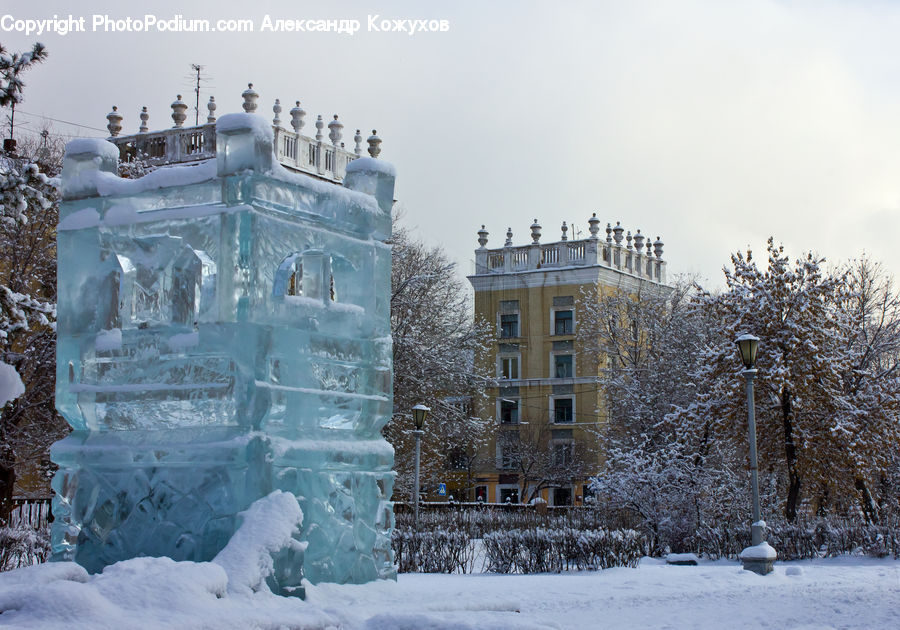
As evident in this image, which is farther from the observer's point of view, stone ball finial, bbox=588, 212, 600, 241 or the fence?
stone ball finial, bbox=588, 212, 600, 241

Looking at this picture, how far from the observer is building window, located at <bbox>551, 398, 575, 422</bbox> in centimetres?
5419

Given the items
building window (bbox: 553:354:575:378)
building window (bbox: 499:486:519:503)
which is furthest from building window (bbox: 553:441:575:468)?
building window (bbox: 553:354:575:378)

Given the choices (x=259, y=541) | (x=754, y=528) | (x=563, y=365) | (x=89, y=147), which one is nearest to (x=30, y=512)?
(x=89, y=147)

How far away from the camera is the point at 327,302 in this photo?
36.7ft

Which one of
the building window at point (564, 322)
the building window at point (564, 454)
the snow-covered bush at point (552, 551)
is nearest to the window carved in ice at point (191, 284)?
the snow-covered bush at point (552, 551)

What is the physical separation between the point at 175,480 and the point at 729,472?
70.8 ft

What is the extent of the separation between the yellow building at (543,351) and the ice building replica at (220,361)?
4054 cm

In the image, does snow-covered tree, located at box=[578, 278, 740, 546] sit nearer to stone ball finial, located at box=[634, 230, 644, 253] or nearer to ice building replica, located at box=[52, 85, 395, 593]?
stone ball finial, located at box=[634, 230, 644, 253]

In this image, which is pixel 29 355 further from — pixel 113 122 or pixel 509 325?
pixel 509 325

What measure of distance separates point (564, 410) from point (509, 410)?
117 inches

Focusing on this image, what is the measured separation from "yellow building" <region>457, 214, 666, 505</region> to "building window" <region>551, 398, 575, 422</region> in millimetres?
48

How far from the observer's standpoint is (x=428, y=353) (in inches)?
1302

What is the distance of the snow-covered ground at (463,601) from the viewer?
7.68 metres

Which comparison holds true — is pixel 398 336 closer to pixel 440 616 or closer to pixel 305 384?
pixel 305 384
